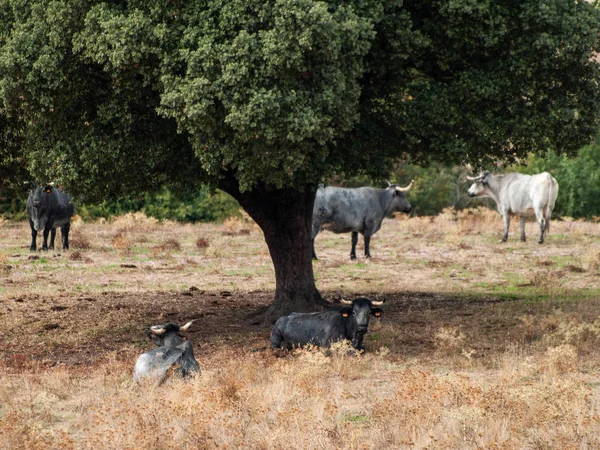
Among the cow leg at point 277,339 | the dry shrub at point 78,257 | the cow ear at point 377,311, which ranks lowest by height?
the cow leg at point 277,339

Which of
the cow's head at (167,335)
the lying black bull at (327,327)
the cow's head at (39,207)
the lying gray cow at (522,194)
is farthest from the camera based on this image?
the lying gray cow at (522,194)

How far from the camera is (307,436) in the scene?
888cm

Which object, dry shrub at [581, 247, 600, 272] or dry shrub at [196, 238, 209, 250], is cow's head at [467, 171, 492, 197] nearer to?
dry shrub at [581, 247, 600, 272]

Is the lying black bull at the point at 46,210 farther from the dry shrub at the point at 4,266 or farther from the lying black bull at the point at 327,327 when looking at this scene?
the lying black bull at the point at 327,327

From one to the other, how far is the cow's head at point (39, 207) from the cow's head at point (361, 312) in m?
17.0

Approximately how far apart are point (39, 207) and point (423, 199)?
25.0 meters

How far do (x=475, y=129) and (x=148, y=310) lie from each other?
26.1ft

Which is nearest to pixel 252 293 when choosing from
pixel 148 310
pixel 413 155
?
pixel 148 310

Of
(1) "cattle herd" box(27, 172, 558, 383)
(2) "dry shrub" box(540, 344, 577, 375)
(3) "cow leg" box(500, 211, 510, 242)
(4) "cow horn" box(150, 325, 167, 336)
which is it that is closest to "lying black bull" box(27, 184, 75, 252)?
(1) "cattle herd" box(27, 172, 558, 383)

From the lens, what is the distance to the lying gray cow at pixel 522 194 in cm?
3284

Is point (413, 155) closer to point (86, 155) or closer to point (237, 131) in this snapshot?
point (237, 131)

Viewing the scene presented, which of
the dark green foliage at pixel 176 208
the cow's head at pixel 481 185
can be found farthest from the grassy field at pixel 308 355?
the dark green foliage at pixel 176 208

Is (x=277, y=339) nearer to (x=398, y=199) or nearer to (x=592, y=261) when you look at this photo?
(x=592, y=261)

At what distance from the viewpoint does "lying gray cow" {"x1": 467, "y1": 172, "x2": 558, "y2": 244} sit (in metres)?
32.8
